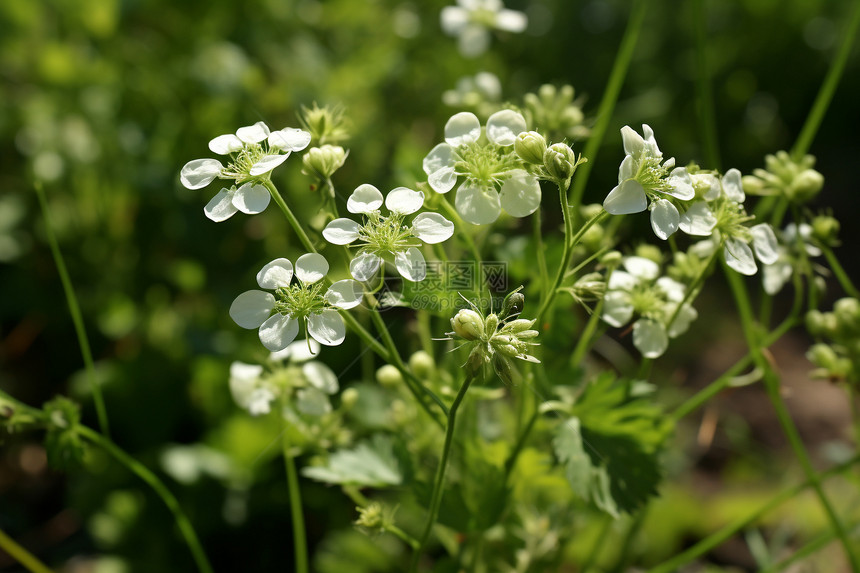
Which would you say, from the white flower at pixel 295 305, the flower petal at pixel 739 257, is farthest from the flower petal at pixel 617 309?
the white flower at pixel 295 305

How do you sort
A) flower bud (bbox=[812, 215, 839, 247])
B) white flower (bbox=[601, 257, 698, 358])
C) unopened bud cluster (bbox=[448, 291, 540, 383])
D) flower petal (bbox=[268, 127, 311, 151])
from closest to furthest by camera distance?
unopened bud cluster (bbox=[448, 291, 540, 383]), flower petal (bbox=[268, 127, 311, 151]), white flower (bbox=[601, 257, 698, 358]), flower bud (bbox=[812, 215, 839, 247])

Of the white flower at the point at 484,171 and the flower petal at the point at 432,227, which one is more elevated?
the white flower at the point at 484,171

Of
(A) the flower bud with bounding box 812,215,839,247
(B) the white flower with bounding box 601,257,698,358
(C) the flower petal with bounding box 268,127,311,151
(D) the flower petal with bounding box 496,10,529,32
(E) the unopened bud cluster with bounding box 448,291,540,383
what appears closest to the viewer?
(E) the unopened bud cluster with bounding box 448,291,540,383

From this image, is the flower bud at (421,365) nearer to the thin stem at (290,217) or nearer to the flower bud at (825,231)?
the thin stem at (290,217)

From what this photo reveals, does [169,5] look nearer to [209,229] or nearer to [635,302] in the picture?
[209,229]

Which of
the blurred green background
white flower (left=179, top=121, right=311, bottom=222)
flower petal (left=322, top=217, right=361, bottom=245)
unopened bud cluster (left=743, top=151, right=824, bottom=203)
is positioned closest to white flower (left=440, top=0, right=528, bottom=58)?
the blurred green background

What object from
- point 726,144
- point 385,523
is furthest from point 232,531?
point 726,144

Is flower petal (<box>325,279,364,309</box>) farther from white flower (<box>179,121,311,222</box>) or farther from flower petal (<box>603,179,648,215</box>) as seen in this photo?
flower petal (<box>603,179,648,215</box>)

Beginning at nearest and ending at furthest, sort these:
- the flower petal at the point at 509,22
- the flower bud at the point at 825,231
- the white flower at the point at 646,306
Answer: the white flower at the point at 646,306
the flower bud at the point at 825,231
the flower petal at the point at 509,22
